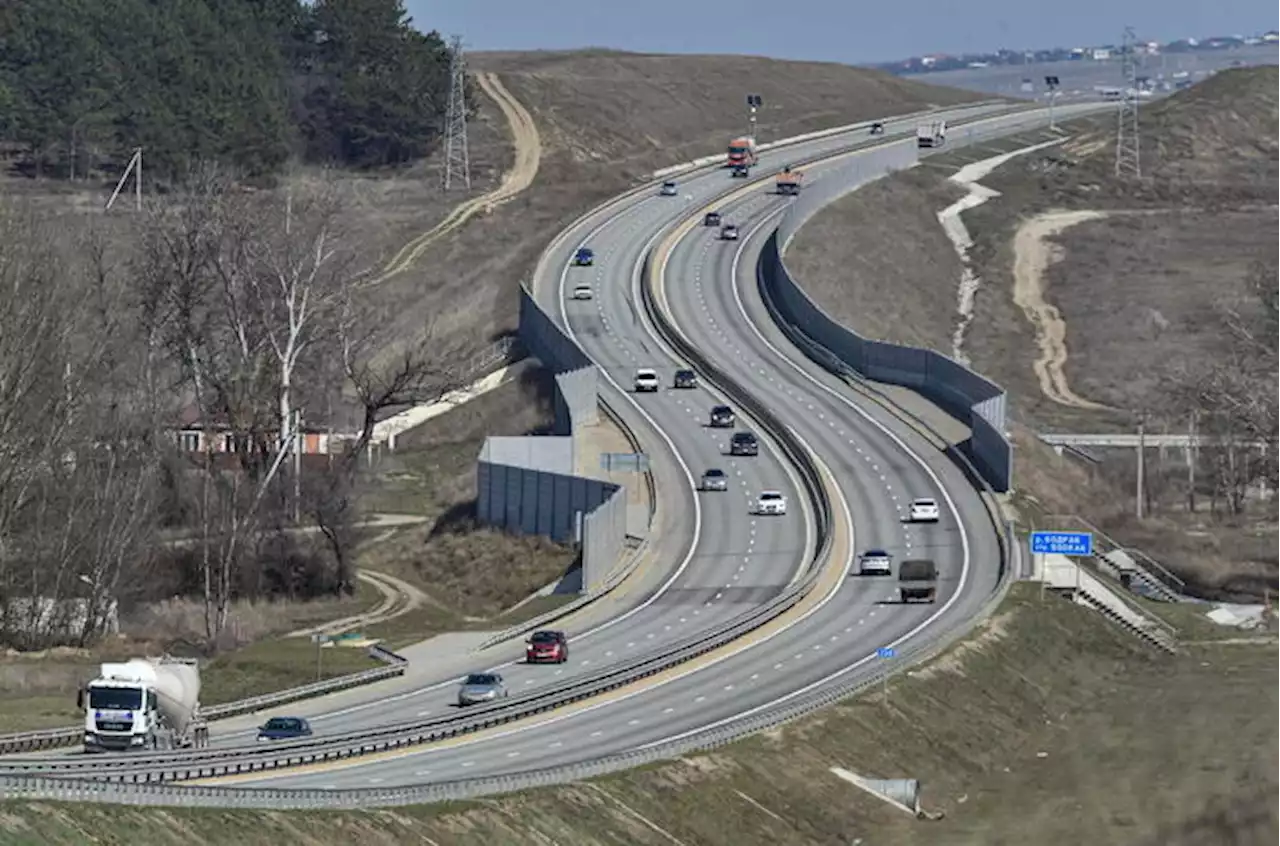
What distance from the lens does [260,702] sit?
7094 centimetres

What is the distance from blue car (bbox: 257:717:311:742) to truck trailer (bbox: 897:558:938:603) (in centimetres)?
3057

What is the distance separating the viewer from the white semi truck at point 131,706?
60531 mm

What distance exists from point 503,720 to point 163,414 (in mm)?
40397

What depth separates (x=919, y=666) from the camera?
8131cm

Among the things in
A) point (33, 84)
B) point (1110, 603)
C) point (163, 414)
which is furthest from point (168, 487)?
point (33, 84)

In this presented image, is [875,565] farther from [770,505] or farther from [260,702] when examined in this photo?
[260,702]

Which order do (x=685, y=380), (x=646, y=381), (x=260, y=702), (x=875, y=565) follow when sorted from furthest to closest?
(x=685, y=380) < (x=646, y=381) < (x=875, y=565) < (x=260, y=702)

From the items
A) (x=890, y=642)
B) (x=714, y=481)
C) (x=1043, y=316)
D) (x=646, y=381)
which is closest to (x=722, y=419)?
(x=646, y=381)

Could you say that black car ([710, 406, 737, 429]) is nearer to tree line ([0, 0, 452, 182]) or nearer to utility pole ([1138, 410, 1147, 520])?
utility pole ([1138, 410, 1147, 520])

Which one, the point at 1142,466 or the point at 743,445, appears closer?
the point at 743,445

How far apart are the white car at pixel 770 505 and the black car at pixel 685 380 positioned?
897 inches

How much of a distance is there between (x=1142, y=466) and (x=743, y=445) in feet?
61.9

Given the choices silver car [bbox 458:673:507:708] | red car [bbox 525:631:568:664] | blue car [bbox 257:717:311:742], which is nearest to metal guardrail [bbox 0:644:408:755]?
blue car [bbox 257:717:311:742]

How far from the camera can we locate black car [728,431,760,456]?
117 metres
